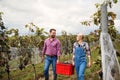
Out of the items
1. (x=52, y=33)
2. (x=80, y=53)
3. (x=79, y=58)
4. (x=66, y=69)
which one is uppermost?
(x=52, y=33)

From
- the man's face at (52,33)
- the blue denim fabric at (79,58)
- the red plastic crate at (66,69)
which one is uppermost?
the man's face at (52,33)

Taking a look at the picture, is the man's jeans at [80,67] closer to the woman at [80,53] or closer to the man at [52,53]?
the woman at [80,53]

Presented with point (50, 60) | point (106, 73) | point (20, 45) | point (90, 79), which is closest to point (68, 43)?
point (20, 45)

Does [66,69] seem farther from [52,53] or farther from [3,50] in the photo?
[3,50]

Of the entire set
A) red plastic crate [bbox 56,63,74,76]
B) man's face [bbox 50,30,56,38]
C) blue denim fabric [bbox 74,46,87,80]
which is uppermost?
man's face [bbox 50,30,56,38]

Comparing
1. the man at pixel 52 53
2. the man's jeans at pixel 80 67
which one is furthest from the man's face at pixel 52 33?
the man's jeans at pixel 80 67

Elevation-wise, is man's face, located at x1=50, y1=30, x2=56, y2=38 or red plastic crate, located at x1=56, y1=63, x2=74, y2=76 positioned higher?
man's face, located at x1=50, y1=30, x2=56, y2=38

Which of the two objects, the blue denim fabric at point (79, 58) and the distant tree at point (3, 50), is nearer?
the blue denim fabric at point (79, 58)

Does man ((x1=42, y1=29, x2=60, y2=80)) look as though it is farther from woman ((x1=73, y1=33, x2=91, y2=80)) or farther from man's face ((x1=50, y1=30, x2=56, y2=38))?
woman ((x1=73, y1=33, x2=91, y2=80))

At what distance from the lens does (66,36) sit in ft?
101

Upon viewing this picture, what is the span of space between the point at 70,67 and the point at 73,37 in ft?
80.5

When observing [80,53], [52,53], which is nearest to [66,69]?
[80,53]

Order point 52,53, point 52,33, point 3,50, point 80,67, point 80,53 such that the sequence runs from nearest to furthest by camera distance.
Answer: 1. point 80,67
2. point 80,53
3. point 52,33
4. point 52,53
5. point 3,50

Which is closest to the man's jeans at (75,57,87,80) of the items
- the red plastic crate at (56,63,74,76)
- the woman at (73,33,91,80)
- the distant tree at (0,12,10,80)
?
the woman at (73,33,91,80)
